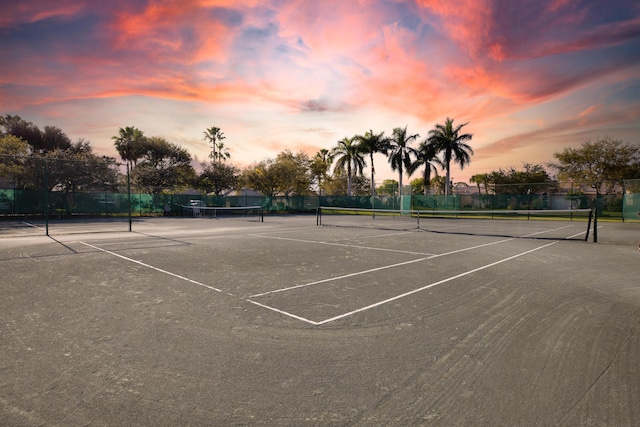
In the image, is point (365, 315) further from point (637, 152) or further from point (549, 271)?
point (637, 152)

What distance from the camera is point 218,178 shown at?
52.6 meters

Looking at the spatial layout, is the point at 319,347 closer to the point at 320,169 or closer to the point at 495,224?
the point at 495,224

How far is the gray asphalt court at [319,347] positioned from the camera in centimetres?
277

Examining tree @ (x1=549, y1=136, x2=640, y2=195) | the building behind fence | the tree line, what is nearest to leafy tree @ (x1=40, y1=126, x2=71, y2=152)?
the tree line

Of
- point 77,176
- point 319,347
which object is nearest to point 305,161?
point 77,176

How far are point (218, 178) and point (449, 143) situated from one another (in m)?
36.5

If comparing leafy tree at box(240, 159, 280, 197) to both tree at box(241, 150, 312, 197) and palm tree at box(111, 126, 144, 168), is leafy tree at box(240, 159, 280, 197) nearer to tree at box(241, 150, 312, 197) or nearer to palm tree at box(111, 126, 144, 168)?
tree at box(241, 150, 312, 197)

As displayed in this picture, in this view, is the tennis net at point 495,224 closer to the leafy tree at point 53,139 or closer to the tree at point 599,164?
the tree at point 599,164

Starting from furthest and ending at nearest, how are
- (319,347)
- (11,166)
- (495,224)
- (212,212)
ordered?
(212,212), (11,166), (495,224), (319,347)

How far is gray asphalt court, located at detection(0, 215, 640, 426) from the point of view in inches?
109

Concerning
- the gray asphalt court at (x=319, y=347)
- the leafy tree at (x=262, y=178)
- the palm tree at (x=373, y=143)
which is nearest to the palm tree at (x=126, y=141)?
the leafy tree at (x=262, y=178)

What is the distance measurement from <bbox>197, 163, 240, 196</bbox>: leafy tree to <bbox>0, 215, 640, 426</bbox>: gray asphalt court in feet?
148

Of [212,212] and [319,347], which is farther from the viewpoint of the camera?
[212,212]

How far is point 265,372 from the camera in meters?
3.36
